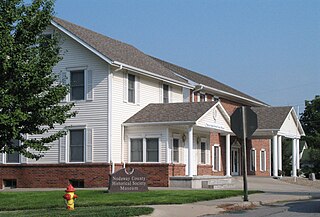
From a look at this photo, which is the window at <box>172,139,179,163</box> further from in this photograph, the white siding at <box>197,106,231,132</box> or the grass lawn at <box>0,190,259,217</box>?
the grass lawn at <box>0,190,259,217</box>

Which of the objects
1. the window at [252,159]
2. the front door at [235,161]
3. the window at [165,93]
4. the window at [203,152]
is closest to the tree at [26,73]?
the window at [165,93]

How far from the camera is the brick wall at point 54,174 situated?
30.2 metres

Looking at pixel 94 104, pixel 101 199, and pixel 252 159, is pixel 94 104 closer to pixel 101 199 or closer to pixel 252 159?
pixel 101 199

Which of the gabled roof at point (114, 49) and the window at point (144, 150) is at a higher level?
the gabled roof at point (114, 49)

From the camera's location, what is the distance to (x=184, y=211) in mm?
17375

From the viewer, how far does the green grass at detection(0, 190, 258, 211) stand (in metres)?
19.9

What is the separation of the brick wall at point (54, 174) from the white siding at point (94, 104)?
48 centimetres

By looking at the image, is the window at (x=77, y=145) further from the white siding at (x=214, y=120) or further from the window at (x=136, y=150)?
the white siding at (x=214, y=120)

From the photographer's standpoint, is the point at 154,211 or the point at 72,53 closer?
the point at 154,211

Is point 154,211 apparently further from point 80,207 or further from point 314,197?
point 314,197

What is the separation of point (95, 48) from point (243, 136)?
43.5 ft

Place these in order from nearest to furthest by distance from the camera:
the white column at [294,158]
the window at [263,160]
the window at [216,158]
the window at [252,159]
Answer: the window at [216,158] → the white column at [294,158] → the window at [252,159] → the window at [263,160]

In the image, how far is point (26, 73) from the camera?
17.5 meters

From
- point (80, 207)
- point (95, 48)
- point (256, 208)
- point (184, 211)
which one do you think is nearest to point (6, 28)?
point (80, 207)
